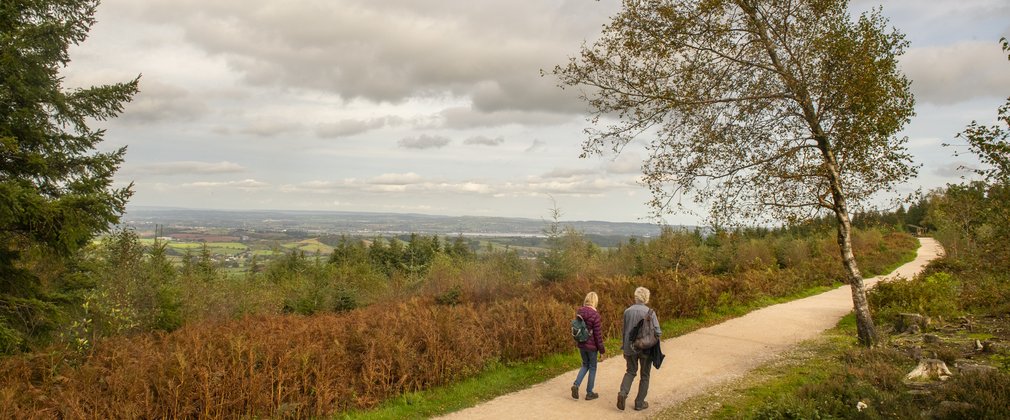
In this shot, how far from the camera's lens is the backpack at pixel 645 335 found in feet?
24.0

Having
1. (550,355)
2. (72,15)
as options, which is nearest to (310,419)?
(550,355)

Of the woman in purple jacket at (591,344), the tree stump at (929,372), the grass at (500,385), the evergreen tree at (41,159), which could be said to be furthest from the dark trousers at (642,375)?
the evergreen tree at (41,159)

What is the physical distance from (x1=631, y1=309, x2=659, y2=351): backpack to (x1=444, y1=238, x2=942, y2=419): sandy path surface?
1.03 meters

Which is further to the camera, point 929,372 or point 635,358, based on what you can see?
point 929,372

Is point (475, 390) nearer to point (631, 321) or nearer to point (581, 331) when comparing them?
point (581, 331)

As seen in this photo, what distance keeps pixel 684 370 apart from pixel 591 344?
3.02 metres

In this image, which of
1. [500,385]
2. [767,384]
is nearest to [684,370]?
[767,384]

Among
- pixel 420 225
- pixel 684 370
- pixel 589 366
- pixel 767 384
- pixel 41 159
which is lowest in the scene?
pixel 684 370

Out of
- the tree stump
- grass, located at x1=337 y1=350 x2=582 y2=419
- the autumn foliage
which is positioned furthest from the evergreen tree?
the tree stump

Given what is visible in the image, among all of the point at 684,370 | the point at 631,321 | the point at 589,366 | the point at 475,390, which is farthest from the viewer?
the point at 684,370

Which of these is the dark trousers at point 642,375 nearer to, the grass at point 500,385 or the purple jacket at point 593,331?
the purple jacket at point 593,331

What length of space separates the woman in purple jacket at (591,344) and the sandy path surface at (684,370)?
0.68ft

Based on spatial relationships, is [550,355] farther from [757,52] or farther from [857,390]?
[757,52]

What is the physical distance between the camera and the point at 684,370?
9828 mm
